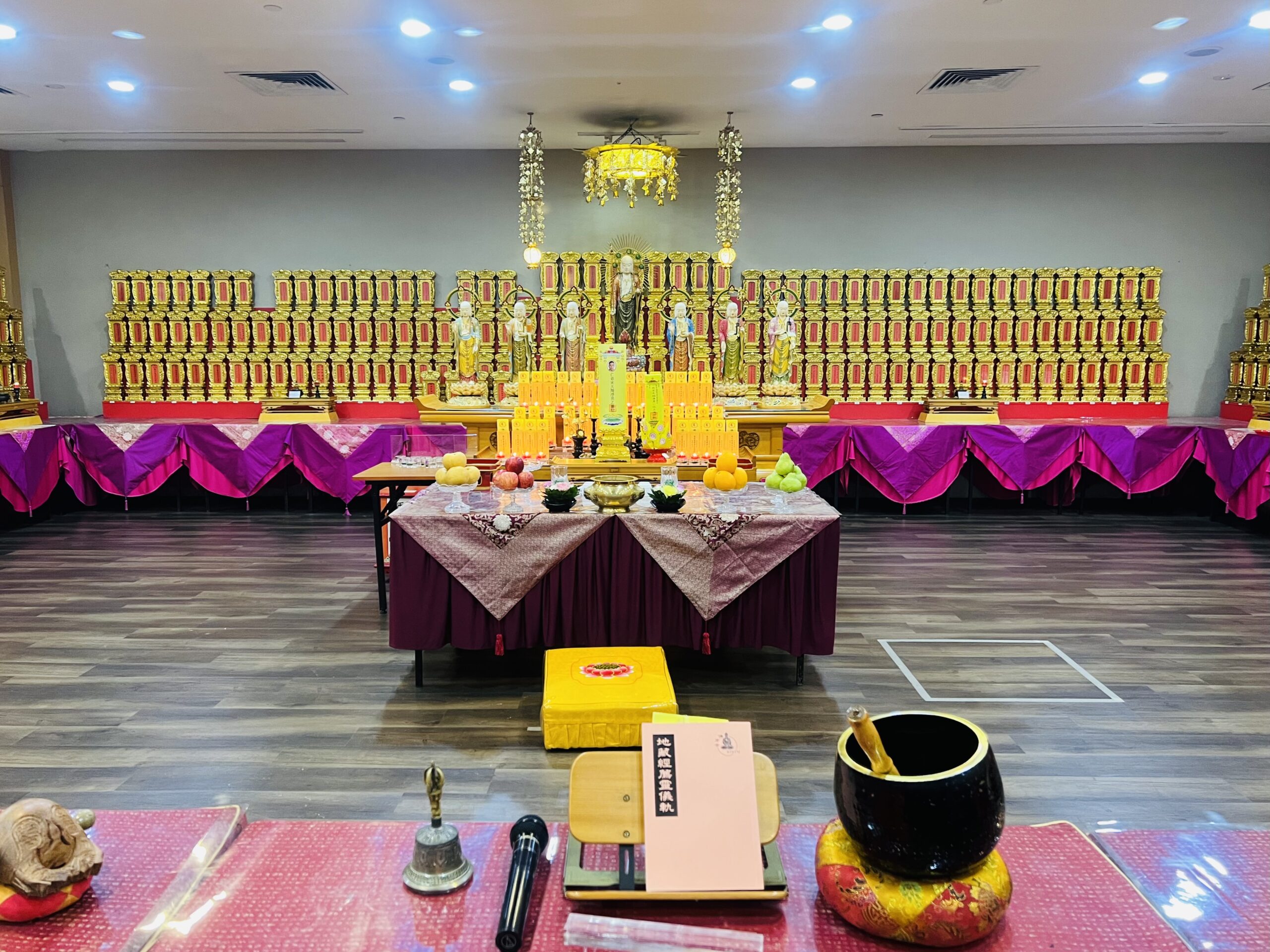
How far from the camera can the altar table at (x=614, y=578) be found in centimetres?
364

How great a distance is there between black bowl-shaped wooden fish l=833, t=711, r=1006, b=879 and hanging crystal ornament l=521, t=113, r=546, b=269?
624cm

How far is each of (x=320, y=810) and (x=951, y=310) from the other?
23.7ft

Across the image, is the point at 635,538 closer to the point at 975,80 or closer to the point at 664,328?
the point at 975,80

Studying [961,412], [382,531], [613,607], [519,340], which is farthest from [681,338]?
[613,607]

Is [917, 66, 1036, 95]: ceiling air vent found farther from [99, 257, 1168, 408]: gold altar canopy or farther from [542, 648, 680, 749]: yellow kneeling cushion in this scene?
[542, 648, 680, 749]: yellow kneeling cushion

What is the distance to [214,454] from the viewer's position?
294 inches

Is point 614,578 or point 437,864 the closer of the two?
point 437,864

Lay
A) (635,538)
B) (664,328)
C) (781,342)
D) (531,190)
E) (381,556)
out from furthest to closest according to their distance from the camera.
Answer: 1. (664,328)
2. (781,342)
3. (531,190)
4. (381,556)
5. (635,538)

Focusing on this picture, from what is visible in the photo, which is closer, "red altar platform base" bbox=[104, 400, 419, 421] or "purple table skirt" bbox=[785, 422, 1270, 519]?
"purple table skirt" bbox=[785, 422, 1270, 519]

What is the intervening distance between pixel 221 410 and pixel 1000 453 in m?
6.94

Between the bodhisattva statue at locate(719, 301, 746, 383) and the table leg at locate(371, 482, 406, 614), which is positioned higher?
the bodhisattva statue at locate(719, 301, 746, 383)

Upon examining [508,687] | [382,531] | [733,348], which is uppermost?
[733,348]

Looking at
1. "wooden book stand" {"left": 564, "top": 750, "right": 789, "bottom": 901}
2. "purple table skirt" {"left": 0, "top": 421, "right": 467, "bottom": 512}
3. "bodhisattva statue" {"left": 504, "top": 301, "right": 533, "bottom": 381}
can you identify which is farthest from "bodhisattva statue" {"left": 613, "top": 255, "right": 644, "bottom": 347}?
"wooden book stand" {"left": 564, "top": 750, "right": 789, "bottom": 901}

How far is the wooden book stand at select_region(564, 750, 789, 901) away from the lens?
3.70 feet
